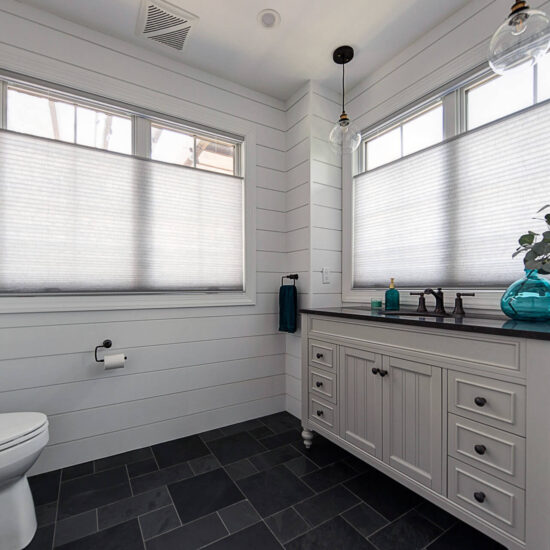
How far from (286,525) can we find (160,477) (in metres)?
0.80

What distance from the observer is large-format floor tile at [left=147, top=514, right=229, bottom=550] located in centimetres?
134

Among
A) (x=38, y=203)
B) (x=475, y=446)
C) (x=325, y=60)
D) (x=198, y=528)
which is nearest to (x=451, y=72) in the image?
(x=325, y=60)

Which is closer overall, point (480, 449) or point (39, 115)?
point (480, 449)

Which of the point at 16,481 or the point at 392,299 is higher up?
the point at 392,299

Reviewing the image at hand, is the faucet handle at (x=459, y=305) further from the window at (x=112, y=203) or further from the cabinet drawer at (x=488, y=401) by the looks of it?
the window at (x=112, y=203)

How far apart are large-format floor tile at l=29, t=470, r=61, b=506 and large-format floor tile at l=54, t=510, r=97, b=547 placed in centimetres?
23

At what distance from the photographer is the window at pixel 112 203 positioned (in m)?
1.84

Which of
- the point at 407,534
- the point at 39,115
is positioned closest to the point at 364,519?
the point at 407,534

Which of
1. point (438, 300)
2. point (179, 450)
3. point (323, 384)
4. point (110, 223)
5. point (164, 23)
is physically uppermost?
point (164, 23)

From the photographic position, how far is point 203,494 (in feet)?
5.48

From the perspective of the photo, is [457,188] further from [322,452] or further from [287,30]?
[322,452]

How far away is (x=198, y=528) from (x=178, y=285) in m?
1.43

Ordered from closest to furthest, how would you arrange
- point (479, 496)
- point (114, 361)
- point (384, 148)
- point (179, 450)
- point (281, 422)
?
point (479, 496), point (114, 361), point (179, 450), point (384, 148), point (281, 422)

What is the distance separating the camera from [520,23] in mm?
1087
